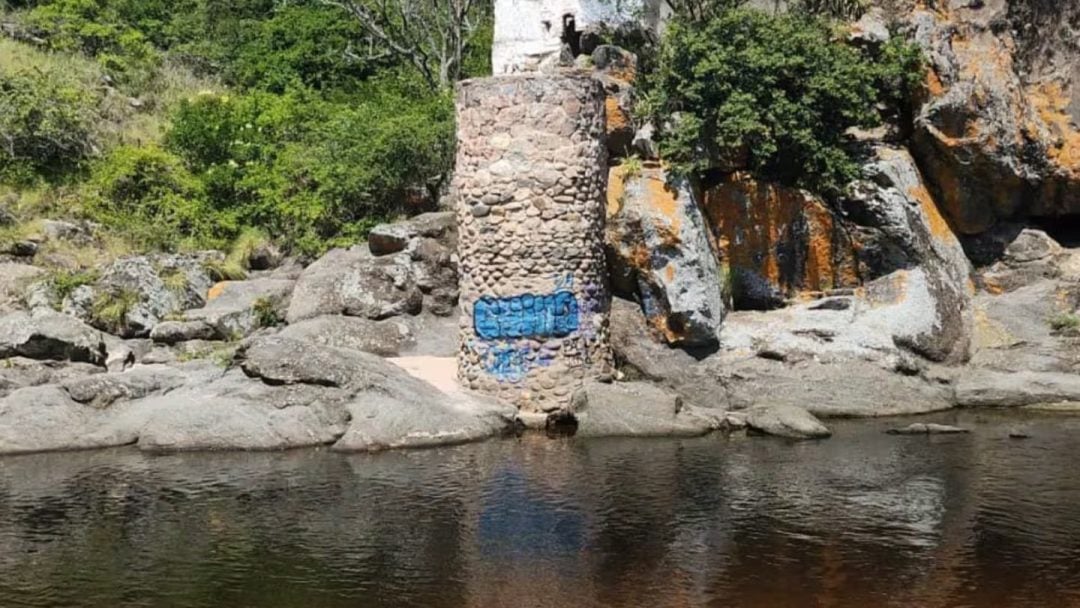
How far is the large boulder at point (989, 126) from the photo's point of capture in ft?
70.6

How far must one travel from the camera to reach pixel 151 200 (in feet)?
92.9

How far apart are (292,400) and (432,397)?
215 centimetres

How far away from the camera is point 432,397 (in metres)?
17.0

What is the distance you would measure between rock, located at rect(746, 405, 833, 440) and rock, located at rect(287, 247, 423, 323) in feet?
28.0

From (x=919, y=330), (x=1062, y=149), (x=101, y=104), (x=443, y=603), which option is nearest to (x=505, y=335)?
(x=919, y=330)

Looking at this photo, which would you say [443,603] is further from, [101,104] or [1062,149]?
[101,104]

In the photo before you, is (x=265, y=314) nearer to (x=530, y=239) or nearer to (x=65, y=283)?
(x=65, y=283)

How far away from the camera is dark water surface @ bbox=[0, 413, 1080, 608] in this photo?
9539mm

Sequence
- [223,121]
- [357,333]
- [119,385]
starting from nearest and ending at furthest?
[119,385], [357,333], [223,121]

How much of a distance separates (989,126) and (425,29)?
62.6 ft

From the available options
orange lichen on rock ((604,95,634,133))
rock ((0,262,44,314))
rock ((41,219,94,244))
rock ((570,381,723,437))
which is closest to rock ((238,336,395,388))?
rock ((570,381,723,437))

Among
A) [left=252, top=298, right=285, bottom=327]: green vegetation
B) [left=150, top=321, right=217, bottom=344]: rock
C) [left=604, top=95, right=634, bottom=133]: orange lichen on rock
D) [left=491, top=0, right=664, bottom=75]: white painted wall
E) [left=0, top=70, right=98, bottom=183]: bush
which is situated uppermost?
[left=491, top=0, right=664, bottom=75]: white painted wall

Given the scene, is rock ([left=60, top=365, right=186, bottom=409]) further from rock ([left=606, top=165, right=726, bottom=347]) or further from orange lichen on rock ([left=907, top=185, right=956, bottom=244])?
orange lichen on rock ([left=907, top=185, right=956, bottom=244])

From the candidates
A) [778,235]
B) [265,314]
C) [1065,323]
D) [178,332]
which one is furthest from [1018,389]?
[178,332]
